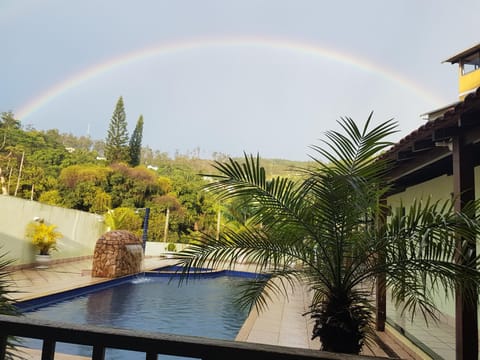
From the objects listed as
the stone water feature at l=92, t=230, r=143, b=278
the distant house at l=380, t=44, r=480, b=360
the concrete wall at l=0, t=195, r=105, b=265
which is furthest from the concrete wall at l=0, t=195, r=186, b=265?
the distant house at l=380, t=44, r=480, b=360

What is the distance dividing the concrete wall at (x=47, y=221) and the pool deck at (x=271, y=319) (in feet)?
2.83

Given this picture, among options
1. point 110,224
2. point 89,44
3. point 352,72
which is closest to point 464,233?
point 110,224

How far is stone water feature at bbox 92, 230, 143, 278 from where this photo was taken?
1094 centimetres

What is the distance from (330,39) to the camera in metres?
25.1

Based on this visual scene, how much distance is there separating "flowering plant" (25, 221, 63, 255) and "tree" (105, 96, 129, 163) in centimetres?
1971

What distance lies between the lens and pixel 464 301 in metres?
3.12

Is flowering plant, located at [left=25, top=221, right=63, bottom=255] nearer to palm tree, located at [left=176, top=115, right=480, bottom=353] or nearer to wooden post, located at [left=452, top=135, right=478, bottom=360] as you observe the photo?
palm tree, located at [left=176, top=115, right=480, bottom=353]

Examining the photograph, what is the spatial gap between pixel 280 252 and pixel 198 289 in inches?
345

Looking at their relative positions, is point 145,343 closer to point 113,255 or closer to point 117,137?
point 113,255

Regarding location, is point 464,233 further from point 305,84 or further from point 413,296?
point 305,84

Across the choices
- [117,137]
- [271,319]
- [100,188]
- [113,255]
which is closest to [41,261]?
[113,255]

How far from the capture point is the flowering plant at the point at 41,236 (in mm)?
12055

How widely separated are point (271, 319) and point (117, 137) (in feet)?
97.3

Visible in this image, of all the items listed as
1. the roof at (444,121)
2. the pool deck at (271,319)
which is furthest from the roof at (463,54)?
the roof at (444,121)
